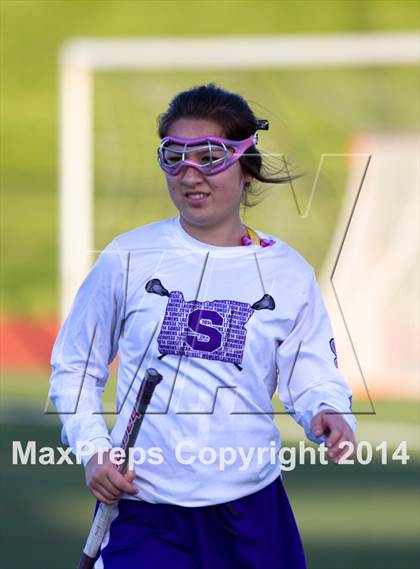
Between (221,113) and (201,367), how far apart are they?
0.76m

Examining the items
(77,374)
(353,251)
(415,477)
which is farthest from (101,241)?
(77,374)

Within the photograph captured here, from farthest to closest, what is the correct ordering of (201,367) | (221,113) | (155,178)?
(155,178), (221,113), (201,367)

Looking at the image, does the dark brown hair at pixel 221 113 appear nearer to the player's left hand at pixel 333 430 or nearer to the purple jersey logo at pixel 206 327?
the purple jersey logo at pixel 206 327

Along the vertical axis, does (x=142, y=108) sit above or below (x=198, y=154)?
above

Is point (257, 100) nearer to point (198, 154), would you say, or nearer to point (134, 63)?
point (134, 63)

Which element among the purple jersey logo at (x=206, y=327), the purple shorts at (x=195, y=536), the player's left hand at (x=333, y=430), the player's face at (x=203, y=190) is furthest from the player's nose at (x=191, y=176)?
the purple shorts at (x=195, y=536)

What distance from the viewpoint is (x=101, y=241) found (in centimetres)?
1145

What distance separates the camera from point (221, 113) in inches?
140

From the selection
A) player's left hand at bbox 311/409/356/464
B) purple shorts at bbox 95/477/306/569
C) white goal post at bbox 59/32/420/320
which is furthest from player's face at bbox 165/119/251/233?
white goal post at bbox 59/32/420/320

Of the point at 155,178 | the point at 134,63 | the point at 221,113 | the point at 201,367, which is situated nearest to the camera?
the point at 201,367

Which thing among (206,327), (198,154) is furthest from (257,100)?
(206,327)

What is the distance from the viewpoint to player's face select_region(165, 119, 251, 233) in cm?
343

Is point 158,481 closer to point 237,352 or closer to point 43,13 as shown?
point 237,352

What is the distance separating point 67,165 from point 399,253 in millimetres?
3158
